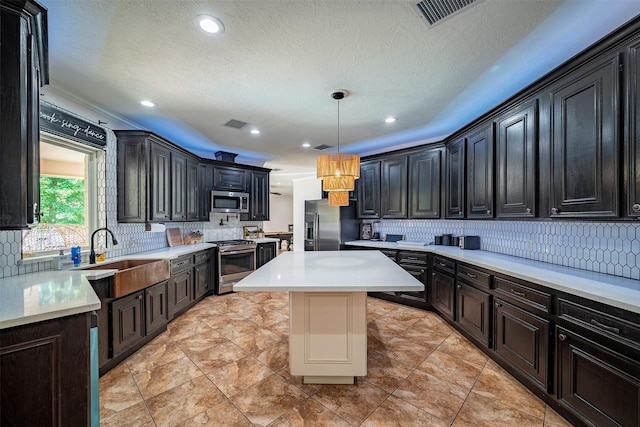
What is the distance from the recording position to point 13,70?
1.38m

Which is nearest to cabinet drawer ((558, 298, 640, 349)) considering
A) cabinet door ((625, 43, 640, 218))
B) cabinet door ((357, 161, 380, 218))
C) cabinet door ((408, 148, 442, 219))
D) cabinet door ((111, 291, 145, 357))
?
cabinet door ((625, 43, 640, 218))

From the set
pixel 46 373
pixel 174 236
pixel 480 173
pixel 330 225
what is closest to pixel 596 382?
pixel 480 173

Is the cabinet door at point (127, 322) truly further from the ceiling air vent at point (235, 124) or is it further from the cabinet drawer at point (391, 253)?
the cabinet drawer at point (391, 253)

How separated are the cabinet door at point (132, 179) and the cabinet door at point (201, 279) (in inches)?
47.1

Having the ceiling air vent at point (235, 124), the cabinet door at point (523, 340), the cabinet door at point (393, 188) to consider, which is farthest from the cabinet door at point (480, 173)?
the ceiling air vent at point (235, 124)

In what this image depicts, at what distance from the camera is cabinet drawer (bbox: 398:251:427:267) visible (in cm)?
386

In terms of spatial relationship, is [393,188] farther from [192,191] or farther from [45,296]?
[45,296]

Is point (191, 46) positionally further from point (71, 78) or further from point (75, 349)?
point (75, 349)

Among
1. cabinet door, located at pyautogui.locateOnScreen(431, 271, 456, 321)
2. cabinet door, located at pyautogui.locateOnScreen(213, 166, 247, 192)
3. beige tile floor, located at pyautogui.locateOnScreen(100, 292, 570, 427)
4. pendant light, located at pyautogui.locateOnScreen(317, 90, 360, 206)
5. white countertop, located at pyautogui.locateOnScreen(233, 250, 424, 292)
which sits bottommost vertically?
beige tile floor, located at pyautogui.locateOnScreen(100, 292, 570, 427)

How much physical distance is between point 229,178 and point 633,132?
5167mm

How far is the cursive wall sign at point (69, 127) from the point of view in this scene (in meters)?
2.49

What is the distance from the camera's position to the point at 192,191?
4434 millimetres

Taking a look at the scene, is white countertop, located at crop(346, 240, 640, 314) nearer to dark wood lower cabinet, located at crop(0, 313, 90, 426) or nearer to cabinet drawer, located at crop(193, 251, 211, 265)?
dark wood lower cabinet, located at crop(0, 313, 90, 426)

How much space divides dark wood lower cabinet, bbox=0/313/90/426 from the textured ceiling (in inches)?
75.4
